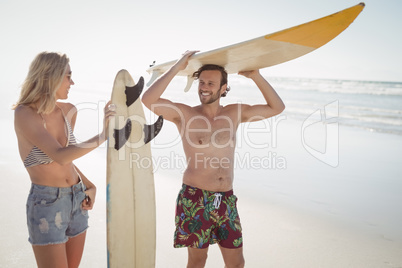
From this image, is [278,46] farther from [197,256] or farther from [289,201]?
[289,201]

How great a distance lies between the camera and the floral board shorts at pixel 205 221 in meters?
2.78

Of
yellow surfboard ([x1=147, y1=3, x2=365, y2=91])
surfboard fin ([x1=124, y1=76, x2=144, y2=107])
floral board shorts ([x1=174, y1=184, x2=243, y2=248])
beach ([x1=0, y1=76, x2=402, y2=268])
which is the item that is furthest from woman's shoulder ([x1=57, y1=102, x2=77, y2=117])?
beach ([x1=0, y1=76, x2=402, y2=268])

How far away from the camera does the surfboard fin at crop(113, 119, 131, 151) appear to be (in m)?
2.76

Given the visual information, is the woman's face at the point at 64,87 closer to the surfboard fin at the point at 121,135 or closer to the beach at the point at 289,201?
the surfboard fin at the point at 121,135

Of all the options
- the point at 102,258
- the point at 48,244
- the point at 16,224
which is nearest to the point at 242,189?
the point at 102,258

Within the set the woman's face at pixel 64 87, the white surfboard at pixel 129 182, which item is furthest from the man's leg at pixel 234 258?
the woman's face at pixel 64 87

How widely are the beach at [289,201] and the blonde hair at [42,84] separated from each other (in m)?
2.06

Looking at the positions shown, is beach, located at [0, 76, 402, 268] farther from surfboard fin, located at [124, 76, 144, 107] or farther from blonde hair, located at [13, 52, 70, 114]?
blonde hair, located at [13, 52, 70, 114]

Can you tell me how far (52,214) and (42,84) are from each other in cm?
87

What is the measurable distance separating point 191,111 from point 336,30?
4.69ft

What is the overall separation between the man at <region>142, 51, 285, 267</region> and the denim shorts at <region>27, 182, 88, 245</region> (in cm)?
87

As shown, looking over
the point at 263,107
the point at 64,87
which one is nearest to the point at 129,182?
the point at 64,87

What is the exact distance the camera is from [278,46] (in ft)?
9.49

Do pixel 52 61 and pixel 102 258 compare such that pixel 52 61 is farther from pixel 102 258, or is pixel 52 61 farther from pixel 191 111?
pixel 102 258
